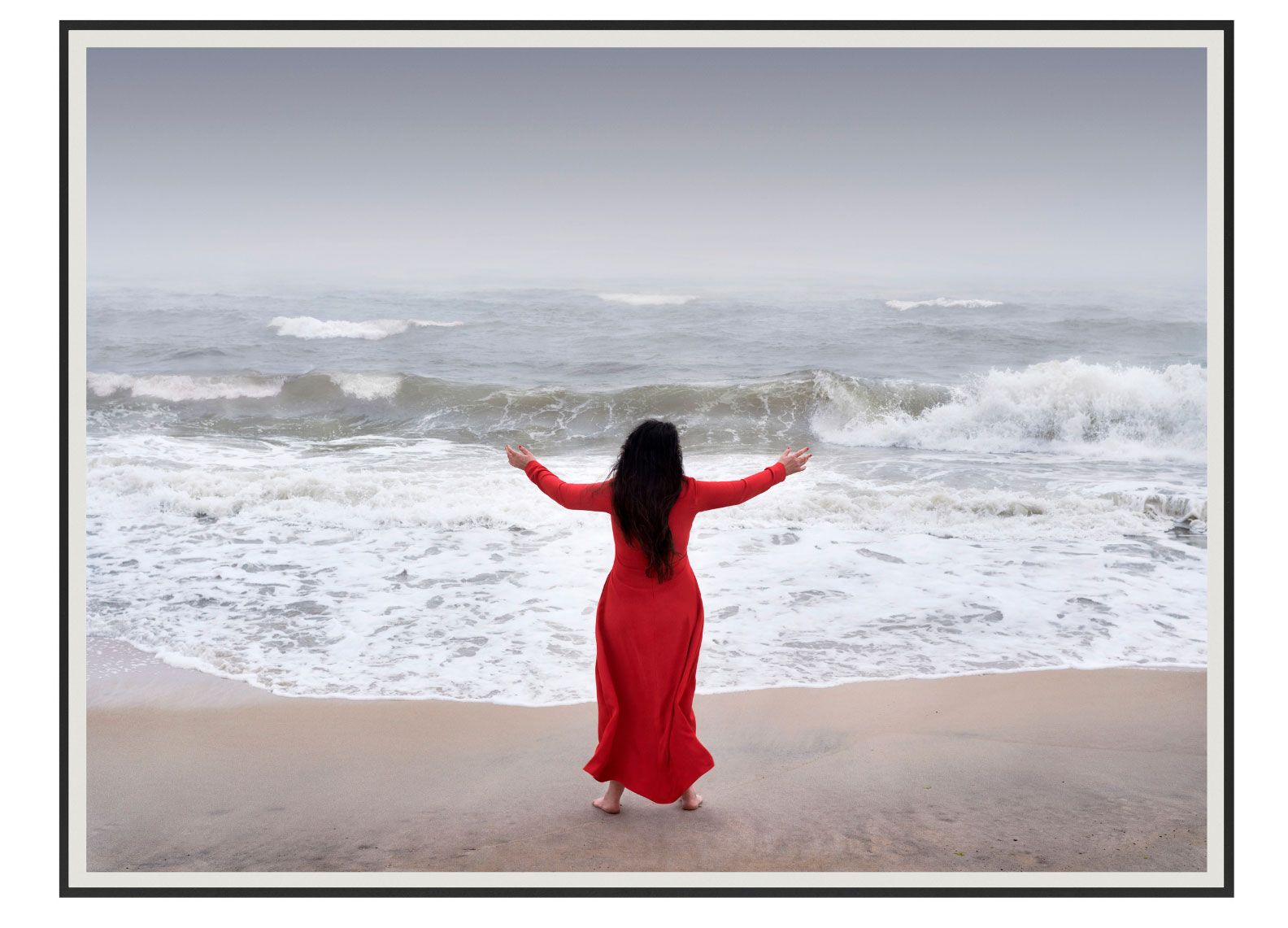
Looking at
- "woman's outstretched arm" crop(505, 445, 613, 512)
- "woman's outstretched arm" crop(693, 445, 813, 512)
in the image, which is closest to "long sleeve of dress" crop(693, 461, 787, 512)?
"woman's outstretched arm" crop(693, 445, 813, 512)

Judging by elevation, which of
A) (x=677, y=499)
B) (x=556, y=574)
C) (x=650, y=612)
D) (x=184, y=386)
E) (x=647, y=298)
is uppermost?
(x=647, y=298)

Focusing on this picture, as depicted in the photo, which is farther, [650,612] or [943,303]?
[943,303]

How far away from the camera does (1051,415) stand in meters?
6.50

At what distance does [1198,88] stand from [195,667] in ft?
13.1

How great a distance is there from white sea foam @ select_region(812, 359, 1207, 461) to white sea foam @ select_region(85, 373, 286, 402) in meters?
4.56

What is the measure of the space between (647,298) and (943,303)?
2293mm

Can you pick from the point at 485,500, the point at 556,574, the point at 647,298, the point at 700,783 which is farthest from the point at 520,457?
the point at 647,298

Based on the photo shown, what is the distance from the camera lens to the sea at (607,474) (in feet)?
11.1

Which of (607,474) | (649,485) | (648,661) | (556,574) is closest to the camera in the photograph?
(649,485)

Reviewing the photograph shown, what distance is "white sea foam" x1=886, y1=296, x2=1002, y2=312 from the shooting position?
6.50m

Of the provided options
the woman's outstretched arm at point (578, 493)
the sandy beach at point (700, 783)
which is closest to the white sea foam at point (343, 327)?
the sandy beach at point (700, 783)

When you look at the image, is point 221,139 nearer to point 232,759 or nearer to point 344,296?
point 344,296

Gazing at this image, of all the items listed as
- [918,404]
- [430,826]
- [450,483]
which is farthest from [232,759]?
[918,404]

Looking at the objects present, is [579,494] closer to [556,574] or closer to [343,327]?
[556,574]
